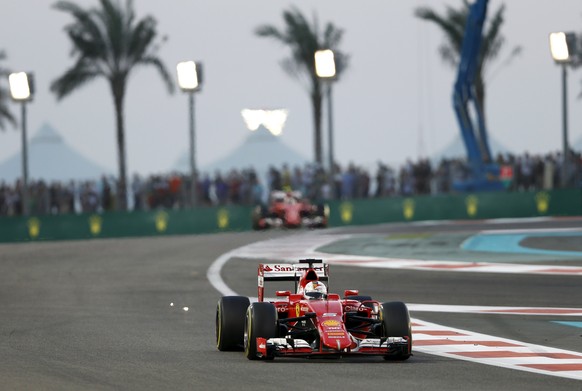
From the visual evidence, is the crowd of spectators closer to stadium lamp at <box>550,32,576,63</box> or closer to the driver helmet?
stadium lamp at <box>550,32,576,63</box>

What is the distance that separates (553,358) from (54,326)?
594 centimetres

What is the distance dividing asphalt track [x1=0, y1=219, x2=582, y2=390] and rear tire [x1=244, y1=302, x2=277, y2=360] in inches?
5.4

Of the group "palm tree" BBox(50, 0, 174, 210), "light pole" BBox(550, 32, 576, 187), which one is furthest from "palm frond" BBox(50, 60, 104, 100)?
"light pole" BBox(550, 32, 576, 187)

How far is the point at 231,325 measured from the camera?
13.1 meters

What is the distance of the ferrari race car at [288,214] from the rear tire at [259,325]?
27.7 metres

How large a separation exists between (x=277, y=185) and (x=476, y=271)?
26568mm

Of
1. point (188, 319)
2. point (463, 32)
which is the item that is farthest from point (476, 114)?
point (188, 319)

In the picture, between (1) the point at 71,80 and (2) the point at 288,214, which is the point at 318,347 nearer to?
(2) the point at 288,214

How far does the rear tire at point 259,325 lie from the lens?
1220cm

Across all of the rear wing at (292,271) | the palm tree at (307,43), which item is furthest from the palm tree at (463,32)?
the rear wing at (292,271)

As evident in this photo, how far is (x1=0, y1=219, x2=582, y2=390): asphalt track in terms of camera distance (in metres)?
10.9

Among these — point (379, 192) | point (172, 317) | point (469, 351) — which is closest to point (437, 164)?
point (379, 192)

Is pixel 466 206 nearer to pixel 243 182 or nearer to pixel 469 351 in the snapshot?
pixel 243 182

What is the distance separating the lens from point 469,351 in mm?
12953
